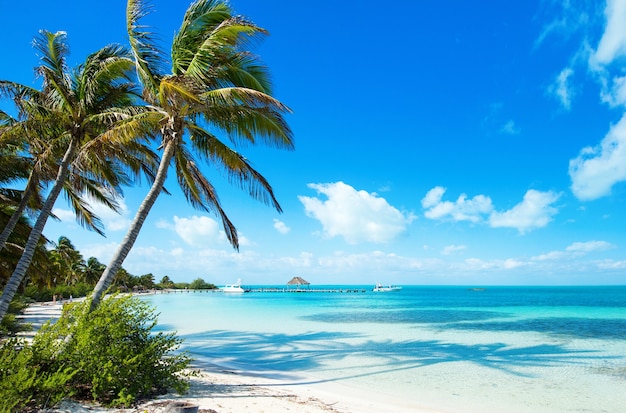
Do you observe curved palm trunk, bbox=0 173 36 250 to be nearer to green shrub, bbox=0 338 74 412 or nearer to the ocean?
the ocean

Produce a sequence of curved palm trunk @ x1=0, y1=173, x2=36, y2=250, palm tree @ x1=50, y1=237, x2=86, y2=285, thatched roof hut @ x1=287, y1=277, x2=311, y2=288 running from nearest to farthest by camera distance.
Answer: curved palm trunk @ x1=0, y1=173, x2=36, y2=250
palm tree @ x1=50, y1=237, x2=86, y2=285
thatched roof hut @ x1=287, y1=277, x2=311, y2=288

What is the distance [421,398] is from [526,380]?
3234mm

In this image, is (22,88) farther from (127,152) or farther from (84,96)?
(127,152)

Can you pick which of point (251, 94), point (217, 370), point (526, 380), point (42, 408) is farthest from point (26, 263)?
point (526, 380)

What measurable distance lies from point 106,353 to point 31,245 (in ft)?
13.3

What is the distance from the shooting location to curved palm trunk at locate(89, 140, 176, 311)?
5.68 metres

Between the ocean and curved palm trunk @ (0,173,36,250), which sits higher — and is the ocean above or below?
below

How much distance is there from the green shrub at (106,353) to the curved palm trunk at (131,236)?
0.37 metres

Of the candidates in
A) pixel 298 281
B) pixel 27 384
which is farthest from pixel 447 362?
pixel 298 281

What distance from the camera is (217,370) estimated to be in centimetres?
900

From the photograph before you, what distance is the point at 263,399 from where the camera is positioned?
6012 millimetres

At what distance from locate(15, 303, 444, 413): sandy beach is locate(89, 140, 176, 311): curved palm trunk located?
3.57ft

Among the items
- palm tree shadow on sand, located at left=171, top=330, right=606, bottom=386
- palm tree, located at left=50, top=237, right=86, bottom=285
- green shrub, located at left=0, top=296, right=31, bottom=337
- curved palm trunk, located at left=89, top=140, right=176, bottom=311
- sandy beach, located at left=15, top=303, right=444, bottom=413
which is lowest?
sandy beach, located at left=15, top=303, right=444, bottom=413

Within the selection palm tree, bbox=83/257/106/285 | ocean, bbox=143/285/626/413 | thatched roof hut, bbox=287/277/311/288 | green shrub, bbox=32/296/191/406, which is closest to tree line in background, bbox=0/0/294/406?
green shrub, bbox=32/296/191/406
